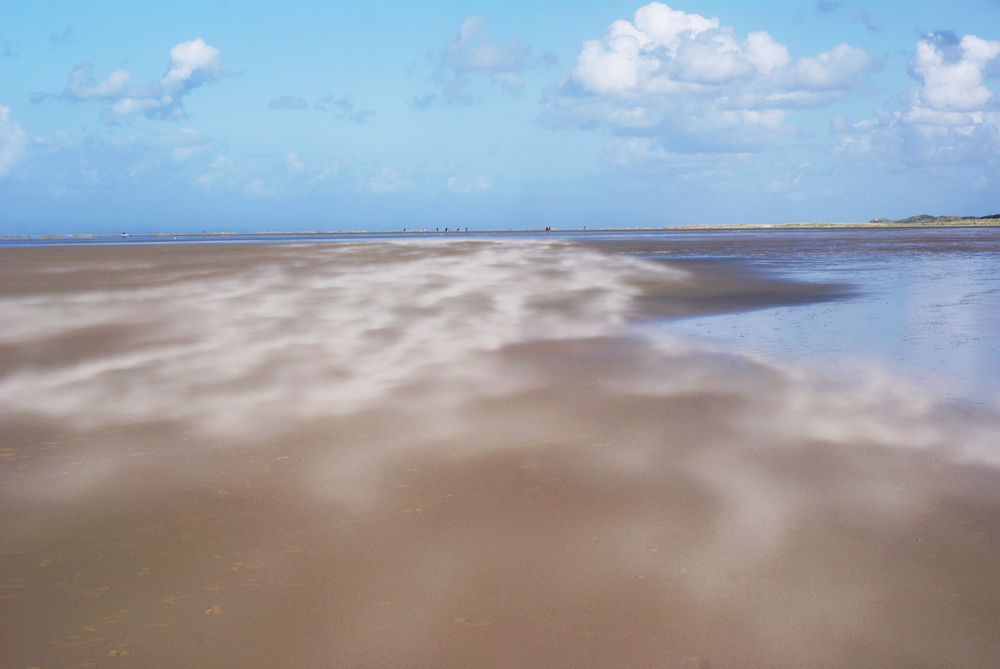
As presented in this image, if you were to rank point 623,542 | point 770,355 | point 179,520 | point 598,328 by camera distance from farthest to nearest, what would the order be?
point 598,328 < point 770,355 < point 179,520 < point 623,542

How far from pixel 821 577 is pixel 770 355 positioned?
6055 mm

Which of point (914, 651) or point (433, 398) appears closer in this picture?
point (914, 651)

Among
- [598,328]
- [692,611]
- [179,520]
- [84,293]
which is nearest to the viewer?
[692,611]

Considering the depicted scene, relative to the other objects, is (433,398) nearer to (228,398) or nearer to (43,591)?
(228,398)

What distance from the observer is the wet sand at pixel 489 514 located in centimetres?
301

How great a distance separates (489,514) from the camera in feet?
13.9

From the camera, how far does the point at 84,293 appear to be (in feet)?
57.7

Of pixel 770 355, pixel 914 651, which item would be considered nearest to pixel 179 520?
pixel 914 651

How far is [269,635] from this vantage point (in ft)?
9.89

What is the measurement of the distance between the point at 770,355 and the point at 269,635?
775 cm

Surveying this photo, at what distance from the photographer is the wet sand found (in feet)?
9.86

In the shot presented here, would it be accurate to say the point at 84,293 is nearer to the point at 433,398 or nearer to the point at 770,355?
the point at 433,398

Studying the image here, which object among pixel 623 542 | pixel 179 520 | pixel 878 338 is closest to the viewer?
pixel 623 542

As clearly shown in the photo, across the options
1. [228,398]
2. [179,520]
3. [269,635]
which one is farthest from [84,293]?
[269,635]
